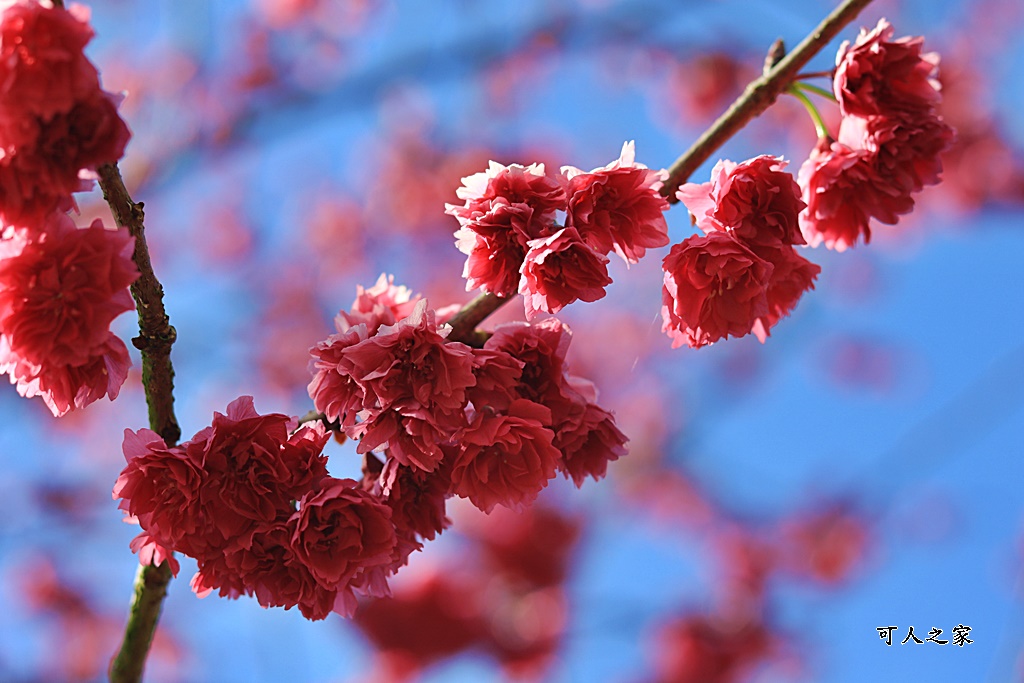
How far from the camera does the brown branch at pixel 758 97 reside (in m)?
1.79

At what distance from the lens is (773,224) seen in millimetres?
1564

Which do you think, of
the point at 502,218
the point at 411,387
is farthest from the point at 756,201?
the point at 411,387

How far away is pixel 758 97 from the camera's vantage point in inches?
72.7

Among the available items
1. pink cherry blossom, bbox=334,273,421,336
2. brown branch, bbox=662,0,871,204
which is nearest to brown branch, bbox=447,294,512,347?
pink cherry blossom, bbox=334,273,421,336

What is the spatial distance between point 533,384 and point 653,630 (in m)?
5.71

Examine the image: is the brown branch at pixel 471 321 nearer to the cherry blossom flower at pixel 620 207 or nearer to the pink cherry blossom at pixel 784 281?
the cherry blossom flower at pixel 620 207

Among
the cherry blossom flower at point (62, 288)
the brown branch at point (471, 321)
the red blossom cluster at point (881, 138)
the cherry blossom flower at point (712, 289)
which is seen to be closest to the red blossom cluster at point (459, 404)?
the brown branch at point (471, 321)

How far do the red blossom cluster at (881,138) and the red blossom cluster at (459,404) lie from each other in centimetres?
71

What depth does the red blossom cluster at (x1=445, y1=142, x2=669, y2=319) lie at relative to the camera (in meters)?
1.42

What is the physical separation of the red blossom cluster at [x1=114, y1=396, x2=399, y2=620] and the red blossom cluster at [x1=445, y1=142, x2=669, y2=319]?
45 cm

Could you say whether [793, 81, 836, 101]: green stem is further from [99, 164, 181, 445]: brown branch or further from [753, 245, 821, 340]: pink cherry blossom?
[99, 164, 181, 445]: brown branch

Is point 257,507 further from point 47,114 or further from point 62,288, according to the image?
point 47,114

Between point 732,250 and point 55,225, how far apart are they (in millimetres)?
1147

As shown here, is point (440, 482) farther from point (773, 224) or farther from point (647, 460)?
point (647, 460)
